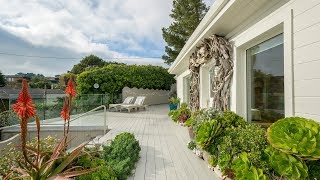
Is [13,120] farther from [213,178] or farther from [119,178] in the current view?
[213,178]

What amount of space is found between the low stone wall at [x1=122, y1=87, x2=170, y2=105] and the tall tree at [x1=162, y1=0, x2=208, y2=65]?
458cm

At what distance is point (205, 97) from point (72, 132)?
15.8 feet

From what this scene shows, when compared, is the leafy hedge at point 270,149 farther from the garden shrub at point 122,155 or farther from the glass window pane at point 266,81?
the garden shrub at point 122,155

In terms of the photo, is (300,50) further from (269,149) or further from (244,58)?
(244,58)

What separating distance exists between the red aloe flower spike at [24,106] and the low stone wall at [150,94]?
59.8 feet

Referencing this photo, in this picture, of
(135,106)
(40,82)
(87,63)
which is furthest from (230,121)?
(40,82)

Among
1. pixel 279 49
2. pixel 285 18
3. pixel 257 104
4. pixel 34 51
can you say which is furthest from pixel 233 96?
pixel 34 51

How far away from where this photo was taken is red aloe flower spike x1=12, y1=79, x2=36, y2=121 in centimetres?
198

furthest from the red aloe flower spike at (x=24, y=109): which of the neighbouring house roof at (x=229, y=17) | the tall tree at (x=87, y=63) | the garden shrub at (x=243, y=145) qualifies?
the tall tree at (x=87, y=63)

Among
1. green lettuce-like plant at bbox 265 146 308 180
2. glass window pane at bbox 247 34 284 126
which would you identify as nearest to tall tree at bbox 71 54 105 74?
glass window pane at bbox 247 34 284 126

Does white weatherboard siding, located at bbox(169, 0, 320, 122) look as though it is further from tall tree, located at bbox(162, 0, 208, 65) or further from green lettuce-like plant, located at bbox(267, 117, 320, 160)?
tall tree, located at bbox(162, 0, 208, 65)

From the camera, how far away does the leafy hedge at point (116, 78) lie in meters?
19.5

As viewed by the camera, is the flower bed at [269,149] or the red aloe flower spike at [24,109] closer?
the red aloe flower spike at [24,109]

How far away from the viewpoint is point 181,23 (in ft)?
82.7
